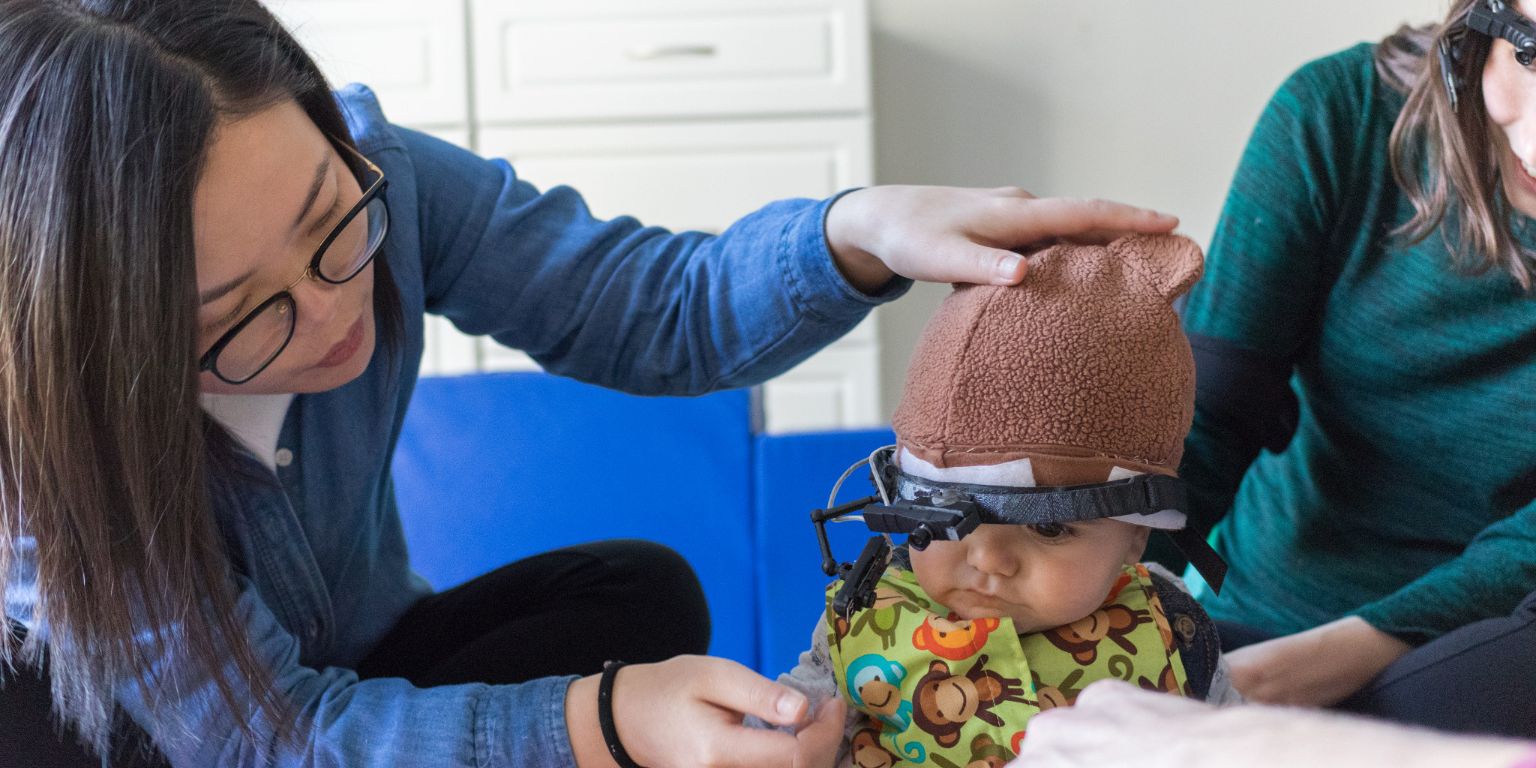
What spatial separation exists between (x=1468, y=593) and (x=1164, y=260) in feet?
1.31

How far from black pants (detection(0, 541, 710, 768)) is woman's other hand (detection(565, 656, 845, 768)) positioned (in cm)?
28

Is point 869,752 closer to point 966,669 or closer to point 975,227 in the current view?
point 966,669

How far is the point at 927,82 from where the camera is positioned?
288cm

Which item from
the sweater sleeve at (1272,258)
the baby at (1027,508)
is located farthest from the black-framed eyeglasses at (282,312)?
the sweater sleeve at (1272,258)

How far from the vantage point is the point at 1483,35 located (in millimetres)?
904

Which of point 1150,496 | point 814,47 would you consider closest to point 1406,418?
point 1150,496

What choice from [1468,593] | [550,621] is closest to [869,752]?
[550,621]

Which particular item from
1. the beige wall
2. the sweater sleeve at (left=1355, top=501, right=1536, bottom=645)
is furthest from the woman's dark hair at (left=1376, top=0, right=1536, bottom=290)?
the beige wall

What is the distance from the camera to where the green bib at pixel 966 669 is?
81 cm

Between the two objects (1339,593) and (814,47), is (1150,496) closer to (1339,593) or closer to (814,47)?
(1339,593)

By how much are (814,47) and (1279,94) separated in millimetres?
1536

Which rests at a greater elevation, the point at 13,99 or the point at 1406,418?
the point at 13,99

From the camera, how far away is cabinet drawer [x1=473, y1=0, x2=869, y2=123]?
2549 mm

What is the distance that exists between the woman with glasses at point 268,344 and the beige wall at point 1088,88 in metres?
1.90
